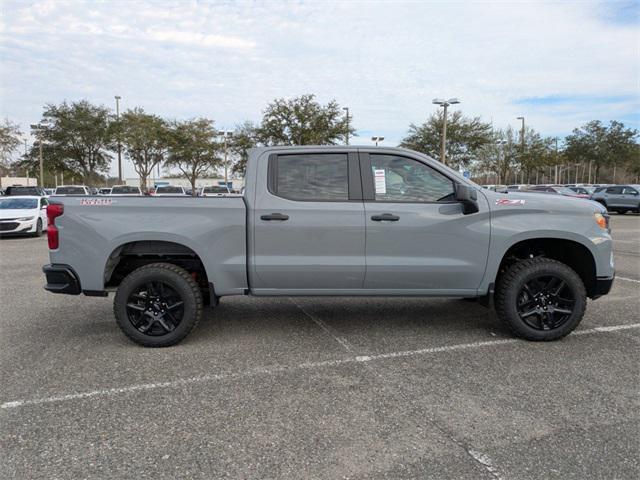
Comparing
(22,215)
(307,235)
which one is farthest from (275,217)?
(22,215)

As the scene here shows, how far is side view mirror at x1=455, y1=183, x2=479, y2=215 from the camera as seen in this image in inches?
173

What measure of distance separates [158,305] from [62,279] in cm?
92

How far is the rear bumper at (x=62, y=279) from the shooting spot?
4578mm

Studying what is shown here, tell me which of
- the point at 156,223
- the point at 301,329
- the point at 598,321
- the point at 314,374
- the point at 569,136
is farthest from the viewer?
the point at 569,136

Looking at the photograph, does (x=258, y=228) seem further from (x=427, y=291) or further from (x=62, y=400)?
(x=62, y=400)

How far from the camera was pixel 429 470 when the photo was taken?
8.83 feet

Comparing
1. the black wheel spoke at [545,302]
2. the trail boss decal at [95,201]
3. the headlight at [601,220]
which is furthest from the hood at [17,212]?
the headlight at [601,220]

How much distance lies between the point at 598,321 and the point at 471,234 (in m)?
2.21

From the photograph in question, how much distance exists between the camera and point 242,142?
35.3 metres

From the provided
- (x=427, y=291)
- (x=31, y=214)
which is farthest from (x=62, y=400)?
(x=31, y=214)

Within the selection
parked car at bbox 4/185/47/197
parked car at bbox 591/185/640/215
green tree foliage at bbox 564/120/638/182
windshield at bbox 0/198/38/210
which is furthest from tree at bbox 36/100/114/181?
green tree foliage at bbox 564/120/638/182

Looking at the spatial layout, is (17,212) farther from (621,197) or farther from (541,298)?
(621,197)

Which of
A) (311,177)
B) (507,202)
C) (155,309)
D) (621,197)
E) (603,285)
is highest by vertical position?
(311,177)

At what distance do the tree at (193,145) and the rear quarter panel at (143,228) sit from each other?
115 ft
